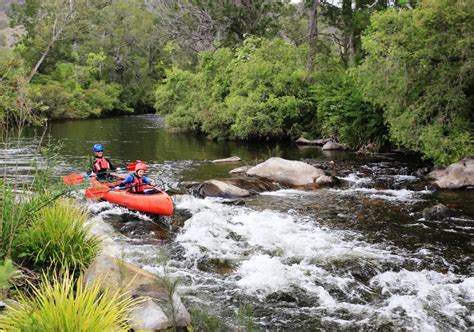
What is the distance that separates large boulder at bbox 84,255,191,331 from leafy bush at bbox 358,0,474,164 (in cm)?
1116

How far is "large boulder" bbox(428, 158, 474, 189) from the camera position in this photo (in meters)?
13.1

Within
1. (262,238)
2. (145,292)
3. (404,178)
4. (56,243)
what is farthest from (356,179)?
(56,243)

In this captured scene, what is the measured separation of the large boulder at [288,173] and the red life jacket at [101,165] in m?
4.64

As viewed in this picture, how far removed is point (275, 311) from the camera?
234 inches

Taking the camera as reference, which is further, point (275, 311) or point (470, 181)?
point (470, 181)

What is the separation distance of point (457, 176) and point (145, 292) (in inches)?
437

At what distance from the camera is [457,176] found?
13.4 metres

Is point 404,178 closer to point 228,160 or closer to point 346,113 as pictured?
point 346,113

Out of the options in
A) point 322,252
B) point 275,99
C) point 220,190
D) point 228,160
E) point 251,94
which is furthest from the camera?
point 251,94

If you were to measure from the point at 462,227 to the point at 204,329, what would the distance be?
21.7 ft

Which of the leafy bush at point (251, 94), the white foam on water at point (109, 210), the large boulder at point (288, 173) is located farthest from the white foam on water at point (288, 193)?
the leafy bush at point (251, 94)

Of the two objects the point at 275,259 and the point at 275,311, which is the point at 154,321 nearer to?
the point at 275,311

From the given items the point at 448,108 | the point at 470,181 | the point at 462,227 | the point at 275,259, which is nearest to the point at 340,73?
the point at 448,108

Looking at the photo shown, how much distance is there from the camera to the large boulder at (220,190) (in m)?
12.4
